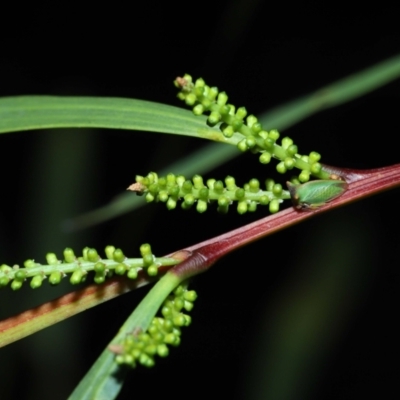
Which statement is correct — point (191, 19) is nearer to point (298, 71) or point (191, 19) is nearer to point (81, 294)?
point (298, 71)

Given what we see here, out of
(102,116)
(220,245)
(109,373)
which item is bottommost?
(109,373)

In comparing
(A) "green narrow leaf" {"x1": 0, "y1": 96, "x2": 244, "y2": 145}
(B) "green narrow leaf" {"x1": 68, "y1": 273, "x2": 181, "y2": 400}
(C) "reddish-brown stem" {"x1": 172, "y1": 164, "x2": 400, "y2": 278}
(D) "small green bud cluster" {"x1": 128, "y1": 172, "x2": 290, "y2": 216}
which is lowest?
(B) "green narrow leaf" {"x1": 68, "y1": 273, "x2": 181, "y2": 400}

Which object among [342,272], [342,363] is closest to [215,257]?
[342,272]

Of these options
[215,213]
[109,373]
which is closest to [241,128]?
[109,373]

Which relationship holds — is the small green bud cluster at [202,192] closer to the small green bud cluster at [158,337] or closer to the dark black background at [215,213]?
the small green bud cluster at [158,337]

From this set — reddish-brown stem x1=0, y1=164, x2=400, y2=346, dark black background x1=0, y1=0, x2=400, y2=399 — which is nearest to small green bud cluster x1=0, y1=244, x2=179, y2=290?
reddish-brown stem x1=0, y1=164, x2=400, y2=346

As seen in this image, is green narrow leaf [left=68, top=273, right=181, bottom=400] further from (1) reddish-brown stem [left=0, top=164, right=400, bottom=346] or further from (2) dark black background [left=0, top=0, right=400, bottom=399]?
(2) dark black background [left=0, top=0, right=400, bottom=399]

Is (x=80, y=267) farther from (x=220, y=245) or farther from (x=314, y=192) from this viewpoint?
(x=314, y=192)
